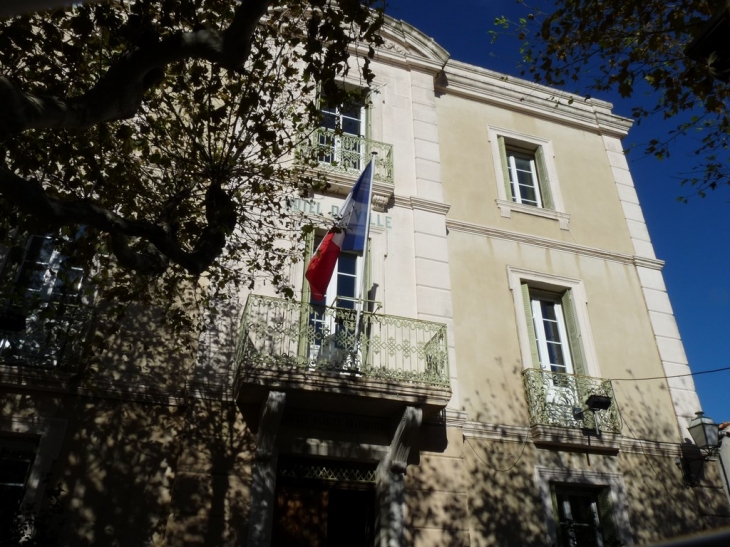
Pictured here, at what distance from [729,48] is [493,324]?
6.94 metres

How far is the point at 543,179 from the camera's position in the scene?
42.8 feet

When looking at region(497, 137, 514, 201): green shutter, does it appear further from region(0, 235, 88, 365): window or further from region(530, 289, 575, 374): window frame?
region(0, 235, 88, 365): window

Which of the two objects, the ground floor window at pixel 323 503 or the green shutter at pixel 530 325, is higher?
the green shutter at pixel 530 325

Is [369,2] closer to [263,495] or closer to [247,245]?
[247,245]

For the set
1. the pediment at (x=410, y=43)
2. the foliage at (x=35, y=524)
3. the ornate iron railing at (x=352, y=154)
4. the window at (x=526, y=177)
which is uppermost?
the pediment at (x=410, y=43)

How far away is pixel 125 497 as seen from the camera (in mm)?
7848

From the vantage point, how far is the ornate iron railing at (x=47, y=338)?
26.6 feet

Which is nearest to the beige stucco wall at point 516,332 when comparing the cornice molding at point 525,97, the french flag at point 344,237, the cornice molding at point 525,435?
the cornice molding at point 525,435

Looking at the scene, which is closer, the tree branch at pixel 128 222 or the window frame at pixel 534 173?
the tree branch at pixel 128 222

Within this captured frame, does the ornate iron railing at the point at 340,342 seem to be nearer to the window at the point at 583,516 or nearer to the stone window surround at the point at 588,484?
the stone window surround at the point at 588,484

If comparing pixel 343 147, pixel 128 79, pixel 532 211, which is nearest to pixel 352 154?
pixel 343 147

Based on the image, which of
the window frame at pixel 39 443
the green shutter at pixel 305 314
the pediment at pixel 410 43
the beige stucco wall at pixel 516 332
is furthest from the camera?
the pediment at pixel 410 43

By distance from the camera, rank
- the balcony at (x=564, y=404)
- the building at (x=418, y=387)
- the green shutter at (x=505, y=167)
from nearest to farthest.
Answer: the building at (x=418, y=387), the balcony at (x=564, y=404), the green shutter at (x=505, y=167)

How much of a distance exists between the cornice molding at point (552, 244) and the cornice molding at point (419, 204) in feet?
0.96
